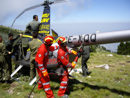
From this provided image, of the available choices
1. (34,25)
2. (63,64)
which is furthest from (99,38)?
(34,25)

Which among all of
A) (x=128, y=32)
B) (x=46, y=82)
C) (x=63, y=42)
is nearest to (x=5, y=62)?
(x=46, y=82)

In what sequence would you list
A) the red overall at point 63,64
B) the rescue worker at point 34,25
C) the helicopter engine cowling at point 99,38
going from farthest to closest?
the rescue worker at point 34,25
the red overall at point 63,64
the helicopter engine cowling at point 99,38

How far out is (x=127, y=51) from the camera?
2841 cm

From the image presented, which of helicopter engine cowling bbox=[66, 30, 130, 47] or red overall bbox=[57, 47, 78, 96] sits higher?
helicopter engine cowling bbox=[66, 30, 130, 47]

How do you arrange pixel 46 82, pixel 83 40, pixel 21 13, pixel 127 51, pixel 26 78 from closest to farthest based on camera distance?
pixel 46 82, pixel 83 40, pixel 26 78, pixel 21 13, pixel 127 51

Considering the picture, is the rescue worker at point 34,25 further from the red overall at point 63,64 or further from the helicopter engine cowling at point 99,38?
the red overall at point 63,64

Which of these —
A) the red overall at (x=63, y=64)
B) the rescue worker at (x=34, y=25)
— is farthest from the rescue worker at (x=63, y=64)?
the rescue worker at (x=34, y=25)

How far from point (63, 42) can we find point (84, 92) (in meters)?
2.26

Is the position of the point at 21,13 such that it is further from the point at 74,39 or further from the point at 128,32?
the point at 128,32

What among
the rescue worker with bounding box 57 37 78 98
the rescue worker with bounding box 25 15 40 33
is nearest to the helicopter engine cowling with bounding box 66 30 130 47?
the rescue worker with bounding box 57 37 78 98

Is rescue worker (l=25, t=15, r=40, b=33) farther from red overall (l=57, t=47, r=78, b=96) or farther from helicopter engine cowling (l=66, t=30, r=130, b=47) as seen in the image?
red overall (l=57, t=47, r=78, b=96)

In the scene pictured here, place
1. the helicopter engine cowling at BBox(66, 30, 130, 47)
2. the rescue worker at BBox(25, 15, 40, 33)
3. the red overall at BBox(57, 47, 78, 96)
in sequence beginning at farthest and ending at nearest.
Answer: the rescue worker at BBox(25, 15, 40, 33) → the red overall at BBox(57, 47, 78, 96) → the helicopter engine cowling at BBox(66, 30, 130, 47)

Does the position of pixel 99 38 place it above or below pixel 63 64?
above

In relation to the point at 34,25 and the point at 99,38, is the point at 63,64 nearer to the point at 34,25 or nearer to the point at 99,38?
the point at 99,38
